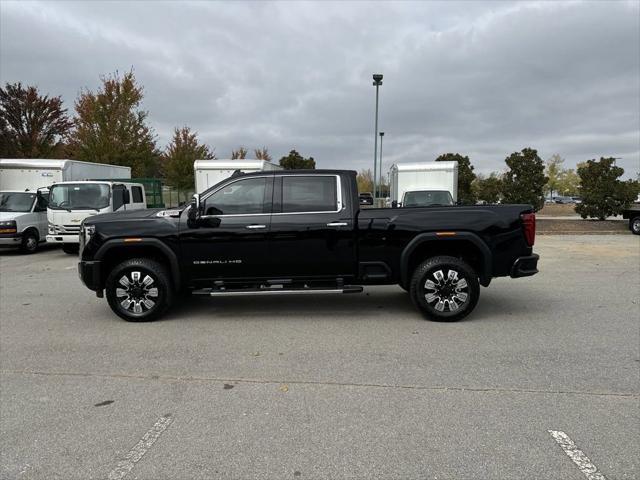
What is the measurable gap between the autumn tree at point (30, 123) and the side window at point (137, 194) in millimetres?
15702

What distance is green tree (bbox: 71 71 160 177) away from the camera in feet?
77.1

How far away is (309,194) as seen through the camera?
6.32 m

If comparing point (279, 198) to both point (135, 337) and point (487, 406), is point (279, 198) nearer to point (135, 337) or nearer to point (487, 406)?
point (135, 337)

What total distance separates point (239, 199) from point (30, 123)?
2769 centimetres

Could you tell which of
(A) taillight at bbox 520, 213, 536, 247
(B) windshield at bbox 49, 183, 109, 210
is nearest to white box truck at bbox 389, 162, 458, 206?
(B) windshield at bbox 49, 183, 109, 210

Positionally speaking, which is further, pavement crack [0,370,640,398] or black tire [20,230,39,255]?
black tire [20,230,39,255]

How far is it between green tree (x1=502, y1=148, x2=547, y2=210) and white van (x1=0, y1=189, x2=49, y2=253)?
18857 mm

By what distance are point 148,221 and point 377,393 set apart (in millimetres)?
3816

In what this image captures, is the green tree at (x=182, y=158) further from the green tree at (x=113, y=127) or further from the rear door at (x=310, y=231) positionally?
the rear door at (x=310, y=231)

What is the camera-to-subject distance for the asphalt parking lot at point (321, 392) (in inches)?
119

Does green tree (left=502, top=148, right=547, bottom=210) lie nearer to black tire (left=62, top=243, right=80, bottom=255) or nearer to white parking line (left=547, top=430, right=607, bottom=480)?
black tire (left=62, top=243, right=80, bottom=255)

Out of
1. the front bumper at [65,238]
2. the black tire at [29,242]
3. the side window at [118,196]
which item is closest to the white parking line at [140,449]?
the front bumper at [65,238]

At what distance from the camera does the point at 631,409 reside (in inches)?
144

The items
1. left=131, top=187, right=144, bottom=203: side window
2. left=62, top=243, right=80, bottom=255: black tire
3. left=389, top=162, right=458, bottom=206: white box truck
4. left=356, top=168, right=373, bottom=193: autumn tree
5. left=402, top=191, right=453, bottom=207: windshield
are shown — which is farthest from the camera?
Result: left=356, top=168, right=373, bottom=193: autumn tree
